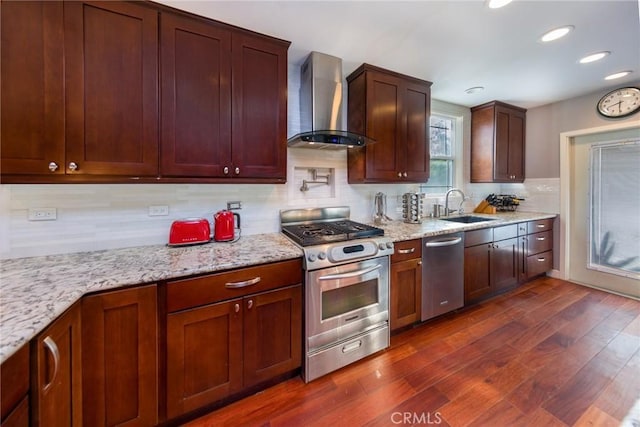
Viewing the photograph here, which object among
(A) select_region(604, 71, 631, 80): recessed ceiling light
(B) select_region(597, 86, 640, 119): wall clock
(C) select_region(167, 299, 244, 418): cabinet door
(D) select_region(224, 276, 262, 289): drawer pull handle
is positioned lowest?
(C) select_region(167, 299, 244, 418): cabinet door

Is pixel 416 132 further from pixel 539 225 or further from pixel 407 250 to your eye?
pixel 539 225

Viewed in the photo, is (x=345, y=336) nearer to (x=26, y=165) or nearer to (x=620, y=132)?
(x=26, y=165)

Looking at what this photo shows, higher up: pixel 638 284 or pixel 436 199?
pixel 436 199

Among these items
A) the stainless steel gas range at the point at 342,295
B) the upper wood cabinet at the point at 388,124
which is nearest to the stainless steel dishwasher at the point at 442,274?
the stainless steel gas range at the point at 342,295

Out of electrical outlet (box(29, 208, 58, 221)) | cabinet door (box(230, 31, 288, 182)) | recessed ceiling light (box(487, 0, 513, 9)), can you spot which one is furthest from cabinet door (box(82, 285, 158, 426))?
recessed ceiling light (box(487, 0, 513, 9))

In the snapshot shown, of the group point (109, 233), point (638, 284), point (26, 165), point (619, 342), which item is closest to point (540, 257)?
Result: point (638, 284)

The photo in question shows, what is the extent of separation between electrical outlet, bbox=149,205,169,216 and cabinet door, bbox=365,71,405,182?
171cm

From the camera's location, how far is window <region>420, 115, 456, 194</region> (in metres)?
3.41

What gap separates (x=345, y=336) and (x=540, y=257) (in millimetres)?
3208

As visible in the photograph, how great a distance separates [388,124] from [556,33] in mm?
1343

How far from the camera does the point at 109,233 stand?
5.62 feet

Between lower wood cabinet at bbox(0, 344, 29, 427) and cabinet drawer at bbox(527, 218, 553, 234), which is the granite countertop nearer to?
lower wood cabinet at bbox(0, 344, 29, 427)

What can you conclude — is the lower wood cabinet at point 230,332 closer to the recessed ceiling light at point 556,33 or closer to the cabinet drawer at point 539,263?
the recessed ceiling light at point 556,33

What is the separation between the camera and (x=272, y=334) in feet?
5.23
